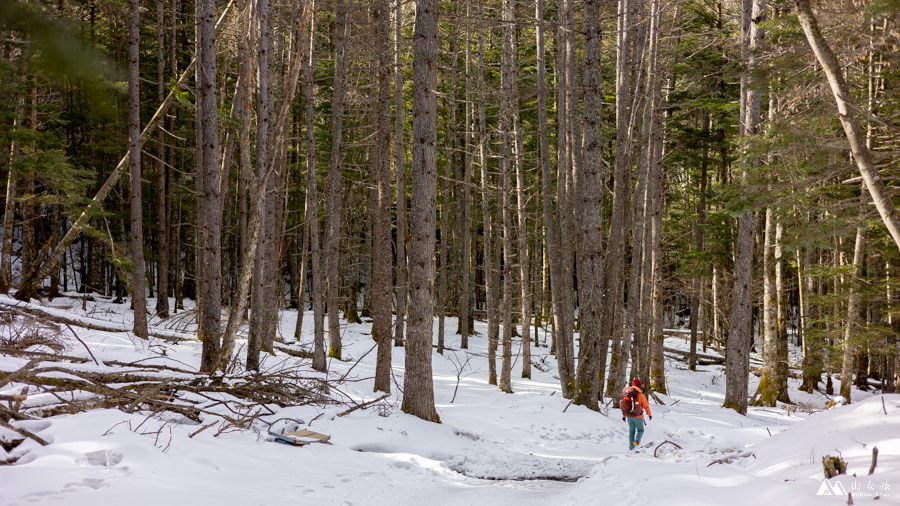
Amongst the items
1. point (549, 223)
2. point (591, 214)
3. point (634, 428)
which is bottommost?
point (634, 428)

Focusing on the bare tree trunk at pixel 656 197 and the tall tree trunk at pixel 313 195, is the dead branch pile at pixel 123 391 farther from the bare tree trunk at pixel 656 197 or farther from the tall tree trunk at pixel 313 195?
the bare tree trunk at pixel 656 197

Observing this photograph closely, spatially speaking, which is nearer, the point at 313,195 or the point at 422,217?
the point at 422,217

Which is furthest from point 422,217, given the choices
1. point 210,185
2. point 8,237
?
point 8,237

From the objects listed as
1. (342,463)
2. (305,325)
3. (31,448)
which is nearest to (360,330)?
(305,325)

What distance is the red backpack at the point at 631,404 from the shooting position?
9.20 meters

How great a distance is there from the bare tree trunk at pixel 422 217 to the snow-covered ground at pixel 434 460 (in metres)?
0.62

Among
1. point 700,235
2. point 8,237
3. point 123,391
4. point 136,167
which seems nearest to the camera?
point 123,391

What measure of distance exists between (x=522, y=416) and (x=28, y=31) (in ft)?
35.5

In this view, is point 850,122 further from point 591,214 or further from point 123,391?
point 123,391

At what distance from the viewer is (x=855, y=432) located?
5.42m

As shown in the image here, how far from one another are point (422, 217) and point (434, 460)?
369 cm

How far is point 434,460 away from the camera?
23.8 feet

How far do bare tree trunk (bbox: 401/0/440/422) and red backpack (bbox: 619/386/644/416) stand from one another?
3379 millimetres

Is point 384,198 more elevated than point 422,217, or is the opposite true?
point 384,198
